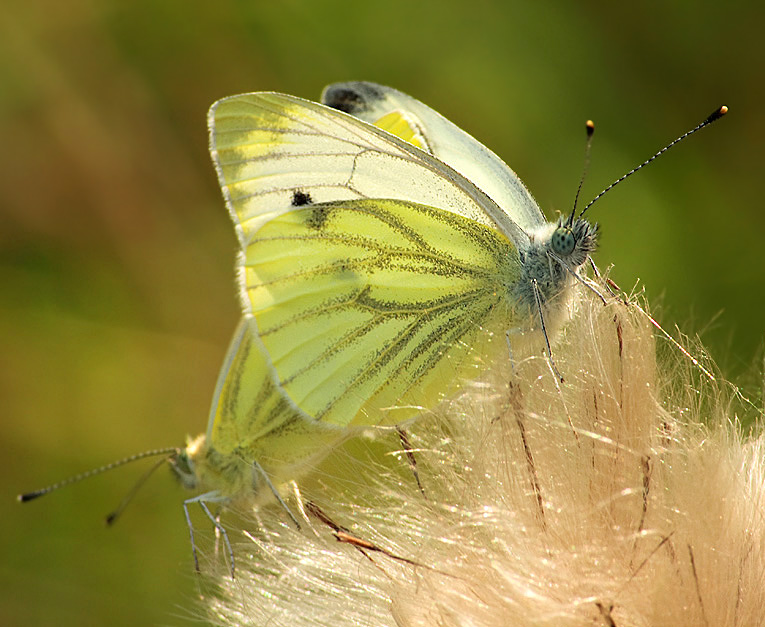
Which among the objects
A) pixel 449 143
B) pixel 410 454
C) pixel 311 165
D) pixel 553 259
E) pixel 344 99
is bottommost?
pixel 410 454

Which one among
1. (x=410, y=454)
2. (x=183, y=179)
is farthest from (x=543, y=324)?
(x=183, y=179)

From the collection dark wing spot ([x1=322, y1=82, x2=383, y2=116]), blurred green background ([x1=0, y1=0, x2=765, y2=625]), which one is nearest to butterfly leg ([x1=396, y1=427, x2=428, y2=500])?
dark wing spot ([x1=322, y1=82, x2=383, y2=116])

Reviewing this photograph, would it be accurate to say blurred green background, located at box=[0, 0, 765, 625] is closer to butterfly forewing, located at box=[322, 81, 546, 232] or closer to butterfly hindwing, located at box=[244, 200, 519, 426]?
butterfly forewing, located at box=[322, 81, 546, 232]

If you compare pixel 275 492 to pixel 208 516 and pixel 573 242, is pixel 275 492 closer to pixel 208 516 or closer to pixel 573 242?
pixel 208 516

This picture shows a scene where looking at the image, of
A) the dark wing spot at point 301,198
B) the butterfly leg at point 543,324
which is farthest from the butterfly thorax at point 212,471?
the butterfly leg at point 543,324

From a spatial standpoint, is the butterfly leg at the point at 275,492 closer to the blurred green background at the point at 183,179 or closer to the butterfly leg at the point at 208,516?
the butterfly leg at the point at 208,516
